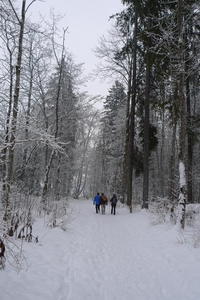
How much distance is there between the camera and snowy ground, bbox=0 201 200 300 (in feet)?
14.1

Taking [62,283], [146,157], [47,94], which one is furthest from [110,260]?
[47,94]

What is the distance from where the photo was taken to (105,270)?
5.66m

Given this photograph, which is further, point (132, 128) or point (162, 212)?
point (132, 128)

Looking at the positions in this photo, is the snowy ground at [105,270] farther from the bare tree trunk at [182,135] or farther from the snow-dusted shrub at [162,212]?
the snow-dusted shrub at [162,212]

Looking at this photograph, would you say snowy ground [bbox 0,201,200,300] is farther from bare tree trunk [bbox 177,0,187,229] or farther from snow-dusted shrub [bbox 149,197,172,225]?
snow-dusted shrub [bbox 149,197,172,225]

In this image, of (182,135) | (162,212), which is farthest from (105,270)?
(162,212)

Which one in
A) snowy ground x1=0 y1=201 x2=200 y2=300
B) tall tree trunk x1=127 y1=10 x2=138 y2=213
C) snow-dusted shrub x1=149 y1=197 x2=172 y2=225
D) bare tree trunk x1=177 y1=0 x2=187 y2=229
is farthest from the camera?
tall tree trunk x1=127 y1=10 x2=138 y2=213

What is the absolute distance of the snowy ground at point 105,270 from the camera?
169 inches

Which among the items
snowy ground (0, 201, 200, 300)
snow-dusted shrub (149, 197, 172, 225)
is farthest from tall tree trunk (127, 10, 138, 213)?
snowy ground (0, 201, 200, 300)

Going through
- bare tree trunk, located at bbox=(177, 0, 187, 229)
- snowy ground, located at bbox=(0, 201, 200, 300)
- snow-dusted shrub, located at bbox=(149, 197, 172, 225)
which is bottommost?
snowy ground, located at bbox=(0, 201, 200, 300)

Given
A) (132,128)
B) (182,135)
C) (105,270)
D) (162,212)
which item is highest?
(132,128)

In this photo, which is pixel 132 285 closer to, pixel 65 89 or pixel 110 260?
pixel 110 260

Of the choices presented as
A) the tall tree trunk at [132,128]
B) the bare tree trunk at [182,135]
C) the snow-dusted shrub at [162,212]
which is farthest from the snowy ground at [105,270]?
the tall tree trunk at [132,128]

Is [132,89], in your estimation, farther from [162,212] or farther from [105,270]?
[105,270]
